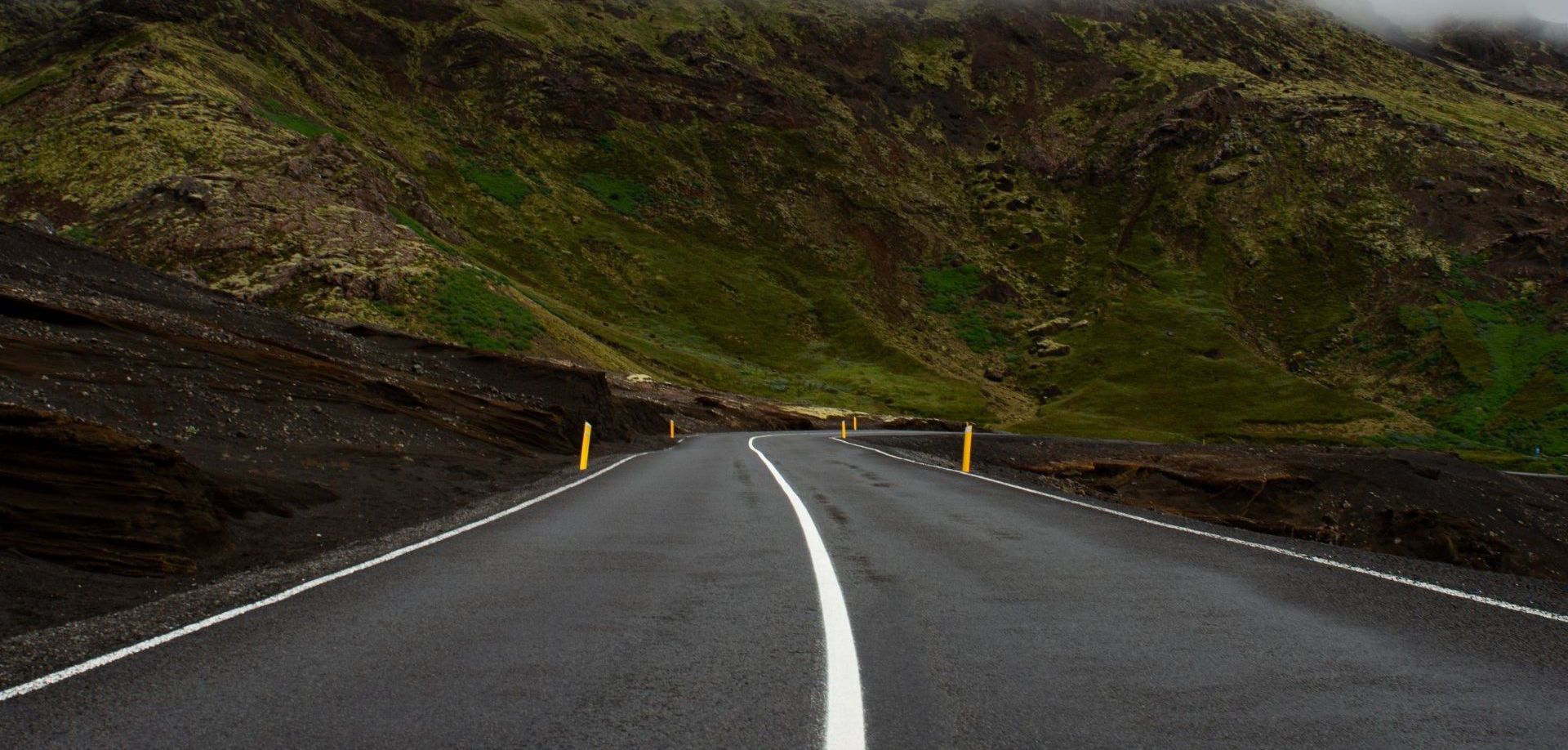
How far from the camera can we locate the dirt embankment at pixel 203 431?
6828 millimetres

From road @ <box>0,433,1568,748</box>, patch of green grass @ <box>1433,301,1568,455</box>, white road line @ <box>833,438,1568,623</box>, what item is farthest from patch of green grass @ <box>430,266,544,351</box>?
patch of green grass @ <box>1433,301,1568,455</box>

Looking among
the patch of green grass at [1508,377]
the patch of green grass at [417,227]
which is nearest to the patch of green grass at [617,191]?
the patch of green grass at [417,227]

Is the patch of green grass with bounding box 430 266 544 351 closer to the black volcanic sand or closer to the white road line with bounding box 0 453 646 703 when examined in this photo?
the black volcanic sand

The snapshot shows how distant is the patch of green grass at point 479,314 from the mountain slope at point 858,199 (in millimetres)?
450

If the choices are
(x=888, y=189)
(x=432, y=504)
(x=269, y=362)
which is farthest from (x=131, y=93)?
(x=888, y=189)

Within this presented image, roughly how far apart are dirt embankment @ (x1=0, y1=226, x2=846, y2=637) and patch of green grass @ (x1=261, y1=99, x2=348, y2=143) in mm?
46854

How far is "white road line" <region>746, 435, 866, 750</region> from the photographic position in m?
3.17

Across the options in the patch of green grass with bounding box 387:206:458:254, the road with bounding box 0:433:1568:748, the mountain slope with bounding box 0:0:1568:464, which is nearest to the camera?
the road with bounding box 0:433:1568:748

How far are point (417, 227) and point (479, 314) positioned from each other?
20.4 m

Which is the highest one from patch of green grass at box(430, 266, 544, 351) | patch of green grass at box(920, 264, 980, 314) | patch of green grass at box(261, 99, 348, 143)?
patch of green grass at box(261, 99, 348, 143)

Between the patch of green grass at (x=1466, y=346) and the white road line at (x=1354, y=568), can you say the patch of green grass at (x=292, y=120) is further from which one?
the patch of green grass at (x=1466, y=346)

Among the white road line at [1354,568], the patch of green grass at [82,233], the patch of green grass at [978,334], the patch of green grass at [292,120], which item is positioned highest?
the patch of green grass at [292,120]

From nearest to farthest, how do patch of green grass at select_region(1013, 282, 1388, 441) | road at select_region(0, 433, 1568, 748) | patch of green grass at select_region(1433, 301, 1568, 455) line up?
road at select_region(0, 433, 1568, 748) → patch of green grass at select_region(1433, 301, 1568, 455) → patch of green grass at select_region(1013, 282, 1388, 441)

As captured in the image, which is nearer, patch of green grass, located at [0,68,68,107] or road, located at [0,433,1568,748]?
road, located at [0,433,1568,748]
